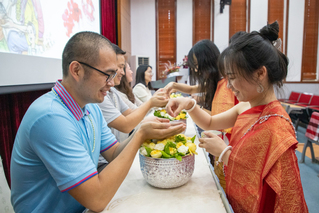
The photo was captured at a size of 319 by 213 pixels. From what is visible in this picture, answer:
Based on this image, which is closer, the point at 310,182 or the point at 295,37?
the point at 310,182

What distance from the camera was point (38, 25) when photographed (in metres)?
1.81

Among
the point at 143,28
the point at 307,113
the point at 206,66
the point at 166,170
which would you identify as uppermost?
the point at 143,28

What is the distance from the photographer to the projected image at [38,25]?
56.0 inches

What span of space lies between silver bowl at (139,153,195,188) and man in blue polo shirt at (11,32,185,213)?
0.29 feet

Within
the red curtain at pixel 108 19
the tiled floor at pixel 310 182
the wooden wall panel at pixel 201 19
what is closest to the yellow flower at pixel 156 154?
the tiled floor at pixel 310 182

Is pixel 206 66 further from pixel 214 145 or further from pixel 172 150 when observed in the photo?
pixel 172 150

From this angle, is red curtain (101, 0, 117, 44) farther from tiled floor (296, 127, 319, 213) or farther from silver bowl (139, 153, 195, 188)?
tiled floor (296, 127, 319, 213)

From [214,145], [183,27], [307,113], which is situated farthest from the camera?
[183,27]

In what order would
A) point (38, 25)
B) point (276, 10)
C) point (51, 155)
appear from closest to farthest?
point (51, 155) → point (38, 25) → point (276, 10)

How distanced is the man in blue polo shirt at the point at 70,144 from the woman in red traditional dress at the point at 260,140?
33cm

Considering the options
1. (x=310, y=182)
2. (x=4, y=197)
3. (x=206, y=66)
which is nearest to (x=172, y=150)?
(x=4, y=197)

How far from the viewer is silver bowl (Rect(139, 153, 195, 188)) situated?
83 cm

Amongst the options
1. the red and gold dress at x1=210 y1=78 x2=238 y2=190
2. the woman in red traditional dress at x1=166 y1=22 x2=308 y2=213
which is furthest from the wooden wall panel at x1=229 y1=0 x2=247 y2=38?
the woman in red traditional dress at x1=166 y1=22 x2=308 y2=213

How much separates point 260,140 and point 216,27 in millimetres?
7029
